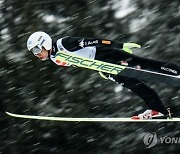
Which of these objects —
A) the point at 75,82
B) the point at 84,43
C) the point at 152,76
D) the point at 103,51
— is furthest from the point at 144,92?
the point at 75,82

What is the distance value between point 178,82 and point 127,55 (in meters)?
0.66

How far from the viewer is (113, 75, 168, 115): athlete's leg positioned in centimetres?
729

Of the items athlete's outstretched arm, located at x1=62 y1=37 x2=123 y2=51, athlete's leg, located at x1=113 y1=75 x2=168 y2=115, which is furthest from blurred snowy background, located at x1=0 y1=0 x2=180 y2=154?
athlete's outstretched arm, located at x1=62 y1=37 x2=123 y2=51

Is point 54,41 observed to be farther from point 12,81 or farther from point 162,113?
point 12,81

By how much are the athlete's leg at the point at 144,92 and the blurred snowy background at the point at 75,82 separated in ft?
5.49

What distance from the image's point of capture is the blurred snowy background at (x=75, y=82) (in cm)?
928

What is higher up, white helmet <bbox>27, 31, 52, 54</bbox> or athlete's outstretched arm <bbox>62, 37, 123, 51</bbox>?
white helmet <bbox>27, 31, 52, 54</bbox>

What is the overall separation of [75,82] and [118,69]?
215 centimetres

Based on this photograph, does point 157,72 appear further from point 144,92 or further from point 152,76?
point 144,92

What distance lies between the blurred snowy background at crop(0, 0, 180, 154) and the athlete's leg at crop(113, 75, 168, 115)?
5.49 ft

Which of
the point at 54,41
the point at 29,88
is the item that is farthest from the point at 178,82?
the point at 29,88

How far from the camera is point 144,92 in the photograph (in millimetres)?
7465

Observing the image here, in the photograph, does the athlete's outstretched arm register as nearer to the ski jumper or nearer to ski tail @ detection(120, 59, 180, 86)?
the ski jumper

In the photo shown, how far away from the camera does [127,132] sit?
9555 mm
